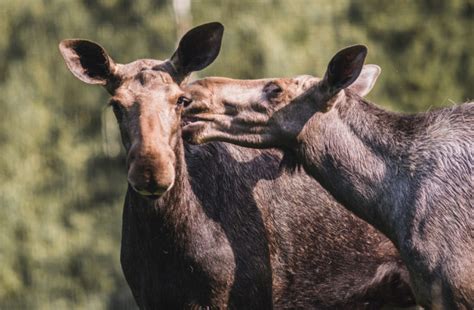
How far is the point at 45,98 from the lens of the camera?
28688mm

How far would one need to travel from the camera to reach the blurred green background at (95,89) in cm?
2739

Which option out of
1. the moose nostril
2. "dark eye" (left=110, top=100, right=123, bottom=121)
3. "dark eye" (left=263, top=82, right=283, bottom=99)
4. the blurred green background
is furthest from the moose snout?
the blurred green background

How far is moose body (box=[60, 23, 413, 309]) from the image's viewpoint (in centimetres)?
1161

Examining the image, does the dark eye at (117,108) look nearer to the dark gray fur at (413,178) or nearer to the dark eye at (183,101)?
the dark eye at (183,101)

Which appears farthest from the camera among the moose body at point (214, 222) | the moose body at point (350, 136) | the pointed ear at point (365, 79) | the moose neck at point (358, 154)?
the pointed ear at point (365, 79)

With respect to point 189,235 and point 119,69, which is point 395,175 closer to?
point 189,235

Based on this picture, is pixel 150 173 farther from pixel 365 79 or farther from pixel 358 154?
pixel 365 79

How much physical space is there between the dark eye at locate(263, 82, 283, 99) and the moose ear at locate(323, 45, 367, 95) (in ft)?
1.59

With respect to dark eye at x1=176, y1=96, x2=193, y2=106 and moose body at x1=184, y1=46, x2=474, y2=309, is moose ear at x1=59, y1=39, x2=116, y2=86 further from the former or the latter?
moose body at x1=184, y1=46, x2=474, y2=309

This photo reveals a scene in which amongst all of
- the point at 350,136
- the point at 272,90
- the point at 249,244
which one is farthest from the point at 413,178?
the point at 249,244

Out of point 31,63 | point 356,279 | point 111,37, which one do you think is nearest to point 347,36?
point 111,37

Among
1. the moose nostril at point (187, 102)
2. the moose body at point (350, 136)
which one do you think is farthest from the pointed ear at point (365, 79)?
the moose nostril at point (187, 102)

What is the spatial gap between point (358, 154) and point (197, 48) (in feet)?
5.90

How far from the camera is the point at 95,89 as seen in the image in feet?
91.8
